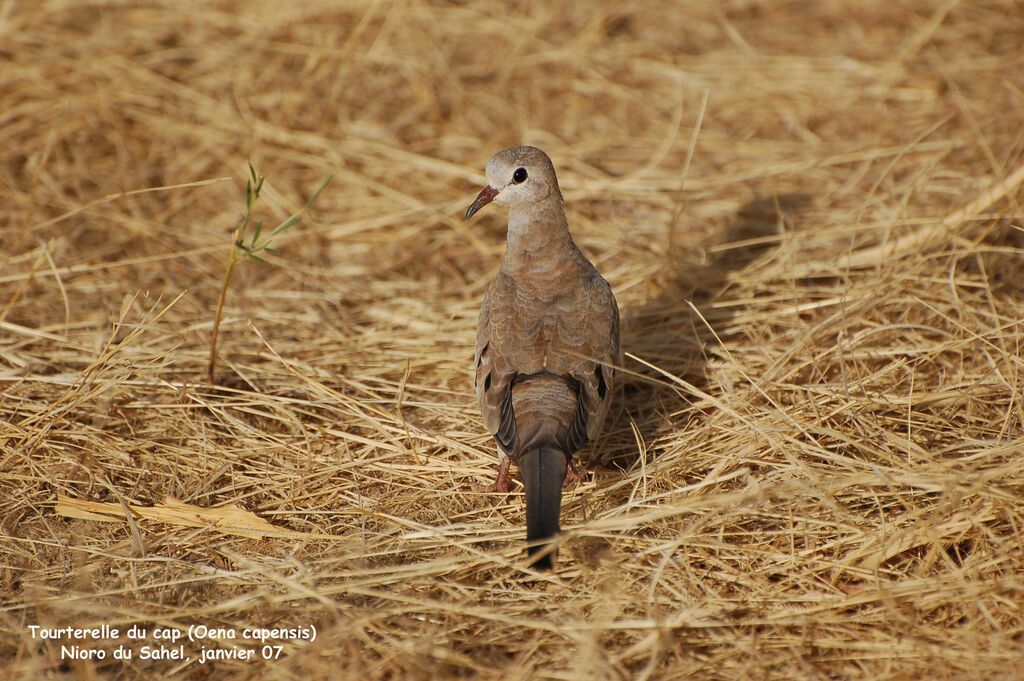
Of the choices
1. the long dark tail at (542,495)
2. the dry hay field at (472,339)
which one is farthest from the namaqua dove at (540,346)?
the dry hay field at (472,339)

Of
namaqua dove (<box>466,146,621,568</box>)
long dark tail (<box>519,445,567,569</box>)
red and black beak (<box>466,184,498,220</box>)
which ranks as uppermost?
red and black beak (<box>466,184,498,220</box>)

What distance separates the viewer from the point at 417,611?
3.11 meters

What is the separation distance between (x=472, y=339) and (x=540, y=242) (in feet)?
2.98

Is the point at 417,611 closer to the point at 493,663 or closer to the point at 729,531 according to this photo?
the point at 493,663

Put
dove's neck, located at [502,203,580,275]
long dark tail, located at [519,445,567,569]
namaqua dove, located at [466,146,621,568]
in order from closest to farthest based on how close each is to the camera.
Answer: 1. long dark tail, located at [519,445,567,569]
2. namaqua dove, located at [466,146,621,568]
3. dove's neck, located at [502,203,580,275]

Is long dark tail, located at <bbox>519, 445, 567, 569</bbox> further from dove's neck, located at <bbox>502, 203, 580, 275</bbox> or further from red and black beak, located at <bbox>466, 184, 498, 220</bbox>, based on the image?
red and black beak, located at <bbox>466, 184, 498, 220</bbox>

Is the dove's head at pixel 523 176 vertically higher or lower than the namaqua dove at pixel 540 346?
higher

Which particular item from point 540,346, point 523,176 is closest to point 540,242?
point 523,176

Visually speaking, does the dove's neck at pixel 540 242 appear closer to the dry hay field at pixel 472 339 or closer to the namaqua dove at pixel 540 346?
the namaqua dove at pixel 540 346

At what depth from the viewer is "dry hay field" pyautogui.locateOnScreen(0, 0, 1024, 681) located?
307 centimetres

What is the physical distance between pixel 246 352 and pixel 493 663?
243cm

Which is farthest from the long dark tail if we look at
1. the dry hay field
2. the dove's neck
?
the dove's neck

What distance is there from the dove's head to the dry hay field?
95 centimetres

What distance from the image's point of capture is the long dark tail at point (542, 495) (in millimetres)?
3062
